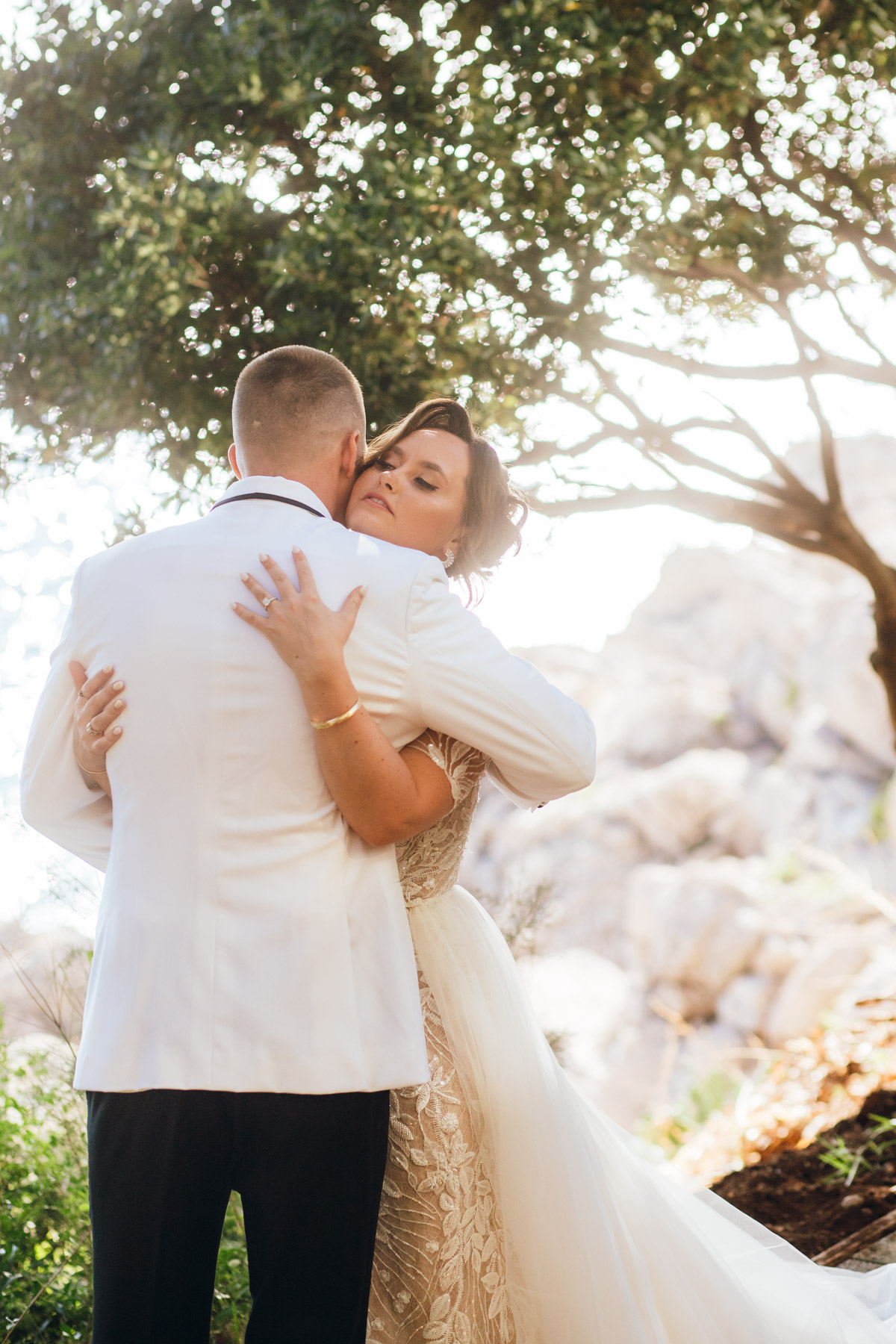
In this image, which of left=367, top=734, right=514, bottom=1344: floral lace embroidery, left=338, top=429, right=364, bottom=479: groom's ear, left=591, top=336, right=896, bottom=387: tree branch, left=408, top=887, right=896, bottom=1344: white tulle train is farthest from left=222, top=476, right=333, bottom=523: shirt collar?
left=591, top=336, right=896, bottom=387: tree branch

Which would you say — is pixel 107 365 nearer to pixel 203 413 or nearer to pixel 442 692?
pixel 203 413

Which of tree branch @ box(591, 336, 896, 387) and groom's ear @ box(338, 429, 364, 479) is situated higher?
tree branch @ box(591, 336, 896, 387)

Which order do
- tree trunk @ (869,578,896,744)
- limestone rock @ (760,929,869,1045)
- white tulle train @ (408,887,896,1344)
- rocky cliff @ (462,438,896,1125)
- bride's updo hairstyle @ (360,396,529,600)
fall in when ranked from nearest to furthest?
white tulle train @ (408,887,896,1344) → bride's updo hairstyle @ (360,396,529,600) → tree trunk @ (869,578,896,744) → limestone rock @ (760,929,869,1045) → rocky cliff @ (462,438,896,1125)

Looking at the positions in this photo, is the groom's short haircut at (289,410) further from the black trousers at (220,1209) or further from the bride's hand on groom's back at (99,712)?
the black trousers at (220,1209)

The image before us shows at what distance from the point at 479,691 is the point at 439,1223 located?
1.13 metres

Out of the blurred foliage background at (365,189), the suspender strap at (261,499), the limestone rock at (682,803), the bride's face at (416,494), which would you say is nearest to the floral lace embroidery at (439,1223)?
the suspender strap at (261,499)

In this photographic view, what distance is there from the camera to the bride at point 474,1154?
1748 millimetres

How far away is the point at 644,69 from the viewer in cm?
399

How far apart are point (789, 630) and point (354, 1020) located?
28.1m

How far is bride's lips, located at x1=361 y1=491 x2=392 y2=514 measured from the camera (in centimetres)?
255

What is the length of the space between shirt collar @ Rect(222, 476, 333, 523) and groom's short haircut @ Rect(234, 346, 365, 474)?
0.10 meters

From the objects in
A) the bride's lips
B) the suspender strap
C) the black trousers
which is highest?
the bride's lips

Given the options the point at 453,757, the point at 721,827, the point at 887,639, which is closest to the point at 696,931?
the point at 721,827

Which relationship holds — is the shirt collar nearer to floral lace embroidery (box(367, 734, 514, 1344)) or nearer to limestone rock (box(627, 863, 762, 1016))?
floral lace embroidery (box(367, 734, 514, 1344))
